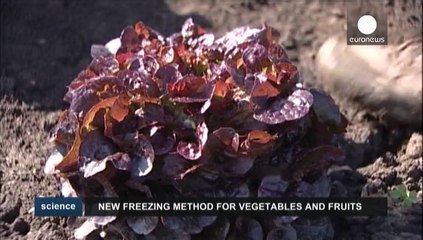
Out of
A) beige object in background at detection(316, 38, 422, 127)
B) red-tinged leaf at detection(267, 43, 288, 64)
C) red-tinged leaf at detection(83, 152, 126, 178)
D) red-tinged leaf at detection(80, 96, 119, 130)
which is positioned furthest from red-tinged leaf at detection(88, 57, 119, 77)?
beige object in background at detection(316, 38, 422, 127)

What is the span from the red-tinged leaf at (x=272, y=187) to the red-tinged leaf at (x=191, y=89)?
27 centimetres

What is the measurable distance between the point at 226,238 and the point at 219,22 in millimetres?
1374

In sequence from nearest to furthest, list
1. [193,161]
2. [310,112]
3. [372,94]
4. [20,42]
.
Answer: [193,161] → [310,112] → [372,94] → [20,42]

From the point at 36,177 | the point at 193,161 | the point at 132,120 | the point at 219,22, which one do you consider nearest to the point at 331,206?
the point at 193,161

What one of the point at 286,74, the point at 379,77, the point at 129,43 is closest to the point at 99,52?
the point at 129,43

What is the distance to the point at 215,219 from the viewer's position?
2.20 m

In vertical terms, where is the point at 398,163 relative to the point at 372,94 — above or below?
below

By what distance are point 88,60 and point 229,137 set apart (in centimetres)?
115

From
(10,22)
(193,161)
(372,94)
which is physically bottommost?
(193,161)

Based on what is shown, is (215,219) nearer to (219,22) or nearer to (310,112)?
(310,112)

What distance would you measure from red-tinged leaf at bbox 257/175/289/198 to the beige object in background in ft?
2.59

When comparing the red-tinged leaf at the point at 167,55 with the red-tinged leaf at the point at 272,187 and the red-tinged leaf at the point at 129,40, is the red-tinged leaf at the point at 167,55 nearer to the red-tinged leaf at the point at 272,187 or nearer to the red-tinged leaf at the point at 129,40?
the red-tinged leaf at the point at 129,40

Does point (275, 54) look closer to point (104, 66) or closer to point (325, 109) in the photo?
point (325, 109)

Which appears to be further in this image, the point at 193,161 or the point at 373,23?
the point at 373,23
